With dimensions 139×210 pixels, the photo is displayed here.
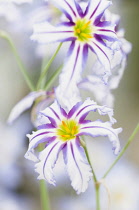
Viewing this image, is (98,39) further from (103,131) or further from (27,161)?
(27,161)

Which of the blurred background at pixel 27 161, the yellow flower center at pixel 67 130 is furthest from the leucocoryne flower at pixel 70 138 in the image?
the blurred background at pixel 27 161

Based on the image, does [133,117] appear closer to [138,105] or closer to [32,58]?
[138,105]

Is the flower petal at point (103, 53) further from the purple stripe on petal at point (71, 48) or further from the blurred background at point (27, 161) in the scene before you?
the blurred background at point (27, 161)

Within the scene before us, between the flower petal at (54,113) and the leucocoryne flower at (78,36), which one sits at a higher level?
the leucocoryne flower at (78,36)

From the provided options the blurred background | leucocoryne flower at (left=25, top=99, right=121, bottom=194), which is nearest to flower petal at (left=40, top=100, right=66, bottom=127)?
leucocoryne flower at (left=25, top=99, right=121, bottom=194)

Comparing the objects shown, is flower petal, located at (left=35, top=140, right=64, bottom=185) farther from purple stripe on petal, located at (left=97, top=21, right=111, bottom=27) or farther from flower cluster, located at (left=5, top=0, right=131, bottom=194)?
purple stripe on petal, located at (left=97, top=21, right=111, bottom=27)

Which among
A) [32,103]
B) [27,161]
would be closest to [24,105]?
[32,103]

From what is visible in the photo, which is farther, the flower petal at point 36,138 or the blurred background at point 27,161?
the blurred background at point 27,161

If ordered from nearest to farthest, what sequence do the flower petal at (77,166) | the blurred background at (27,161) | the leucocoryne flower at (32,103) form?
the flower petal at (77,166), the leucocoryne flower at (32,103), the blurred background at (27,161)
